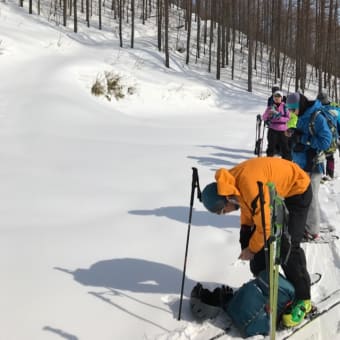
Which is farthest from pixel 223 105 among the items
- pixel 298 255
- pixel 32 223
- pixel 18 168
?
pixel 298 255

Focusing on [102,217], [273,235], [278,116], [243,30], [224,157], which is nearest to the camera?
[273,235]

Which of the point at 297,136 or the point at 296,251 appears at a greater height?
the point at 297,136

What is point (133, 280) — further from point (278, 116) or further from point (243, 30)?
point (243, 30)

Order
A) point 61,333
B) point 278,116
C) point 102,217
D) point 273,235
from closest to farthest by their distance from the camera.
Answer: point 273,235 → point 61,333 → point 102,217 → point 278,116

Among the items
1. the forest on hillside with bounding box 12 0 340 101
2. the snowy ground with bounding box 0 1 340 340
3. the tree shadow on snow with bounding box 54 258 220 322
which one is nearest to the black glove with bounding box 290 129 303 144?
the snowy ground with bounding box 0 1 340 340

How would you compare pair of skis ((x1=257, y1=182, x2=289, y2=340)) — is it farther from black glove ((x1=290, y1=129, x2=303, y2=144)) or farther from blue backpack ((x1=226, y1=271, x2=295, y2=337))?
black glove ((x1=290, y1=129, x2=303, y2=144))

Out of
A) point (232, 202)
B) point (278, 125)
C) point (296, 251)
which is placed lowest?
point (296, 251)

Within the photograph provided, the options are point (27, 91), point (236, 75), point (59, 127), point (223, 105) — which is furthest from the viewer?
point (236, 75)

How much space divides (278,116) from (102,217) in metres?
4.87

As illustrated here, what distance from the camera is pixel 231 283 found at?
4.06 meters

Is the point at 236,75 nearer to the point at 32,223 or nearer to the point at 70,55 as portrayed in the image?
the point at 70,55

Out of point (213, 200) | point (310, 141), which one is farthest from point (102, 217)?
point (213, 200)

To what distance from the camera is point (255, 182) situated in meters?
2.91

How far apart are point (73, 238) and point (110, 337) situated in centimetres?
186
